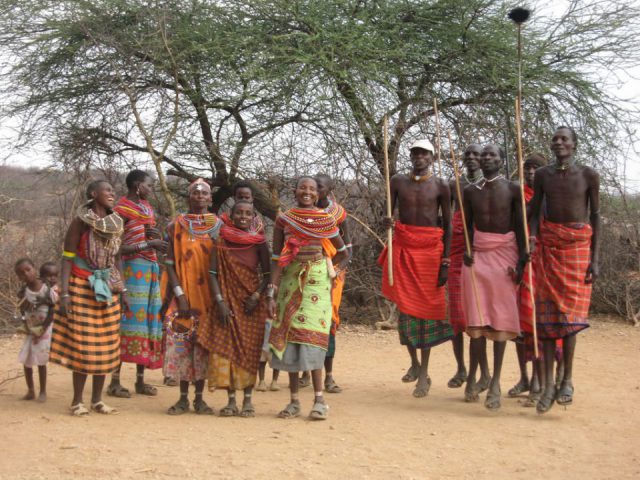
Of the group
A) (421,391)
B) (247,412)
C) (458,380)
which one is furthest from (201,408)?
(458,380)

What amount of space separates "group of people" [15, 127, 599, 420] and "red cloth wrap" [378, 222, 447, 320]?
2 cm

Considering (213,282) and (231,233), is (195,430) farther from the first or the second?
(231,233)

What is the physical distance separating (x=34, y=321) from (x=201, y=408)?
159 cm

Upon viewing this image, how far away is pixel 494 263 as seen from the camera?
5684 mm

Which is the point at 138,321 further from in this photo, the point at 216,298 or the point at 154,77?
the point at 154,77

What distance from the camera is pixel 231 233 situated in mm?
5383

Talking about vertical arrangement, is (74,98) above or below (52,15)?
below

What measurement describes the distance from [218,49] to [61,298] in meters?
5.74

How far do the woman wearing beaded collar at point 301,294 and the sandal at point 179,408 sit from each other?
696 mm

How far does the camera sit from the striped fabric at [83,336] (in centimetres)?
521

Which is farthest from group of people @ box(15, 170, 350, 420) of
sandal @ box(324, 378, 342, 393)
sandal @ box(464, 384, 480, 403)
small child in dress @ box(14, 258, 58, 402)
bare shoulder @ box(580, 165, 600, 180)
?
bare shoulder @ box(580, 165, 600, 180)

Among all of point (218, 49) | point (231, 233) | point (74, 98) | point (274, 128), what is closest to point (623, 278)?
point (274, 128)

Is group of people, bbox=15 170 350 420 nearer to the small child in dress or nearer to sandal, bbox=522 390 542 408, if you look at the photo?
the small child in dress

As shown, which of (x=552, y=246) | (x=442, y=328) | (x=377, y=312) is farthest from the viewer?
(x=377, y=312)
